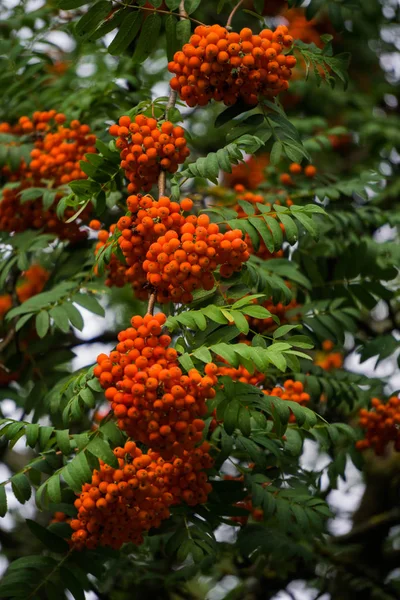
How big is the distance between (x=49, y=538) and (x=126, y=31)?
1731 millimetres

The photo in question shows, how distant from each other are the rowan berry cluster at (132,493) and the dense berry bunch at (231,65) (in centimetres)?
110

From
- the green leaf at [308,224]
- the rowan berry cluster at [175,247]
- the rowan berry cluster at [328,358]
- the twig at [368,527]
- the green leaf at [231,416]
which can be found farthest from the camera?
the twig at [368,527]

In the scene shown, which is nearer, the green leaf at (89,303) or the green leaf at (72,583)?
the green leaf at (72,583)

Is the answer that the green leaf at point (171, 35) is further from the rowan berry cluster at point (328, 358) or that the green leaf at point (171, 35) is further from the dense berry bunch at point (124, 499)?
the rowan berry cluster at point (328, 358)

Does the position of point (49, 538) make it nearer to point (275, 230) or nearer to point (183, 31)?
point (275, 230)

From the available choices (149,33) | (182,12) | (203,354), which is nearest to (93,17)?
(149,33)

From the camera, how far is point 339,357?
15.2 feet

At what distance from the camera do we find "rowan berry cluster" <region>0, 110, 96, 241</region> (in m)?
3.45

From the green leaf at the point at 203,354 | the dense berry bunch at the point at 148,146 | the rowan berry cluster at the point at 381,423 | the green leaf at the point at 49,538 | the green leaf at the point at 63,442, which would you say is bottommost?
the rowan berry cluster at the point at 381,423

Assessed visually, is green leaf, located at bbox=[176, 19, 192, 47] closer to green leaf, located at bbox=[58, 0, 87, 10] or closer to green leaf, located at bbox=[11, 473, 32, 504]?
green leaf, located at bbox=[58, 0, 87, 10]

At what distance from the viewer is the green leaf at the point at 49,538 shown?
8.93 feet

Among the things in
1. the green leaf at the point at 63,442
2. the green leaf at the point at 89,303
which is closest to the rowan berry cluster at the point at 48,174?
the green leaf at the point at 89,303

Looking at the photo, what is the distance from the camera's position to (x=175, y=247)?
223 cm

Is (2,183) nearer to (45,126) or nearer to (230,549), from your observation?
(45,126)
